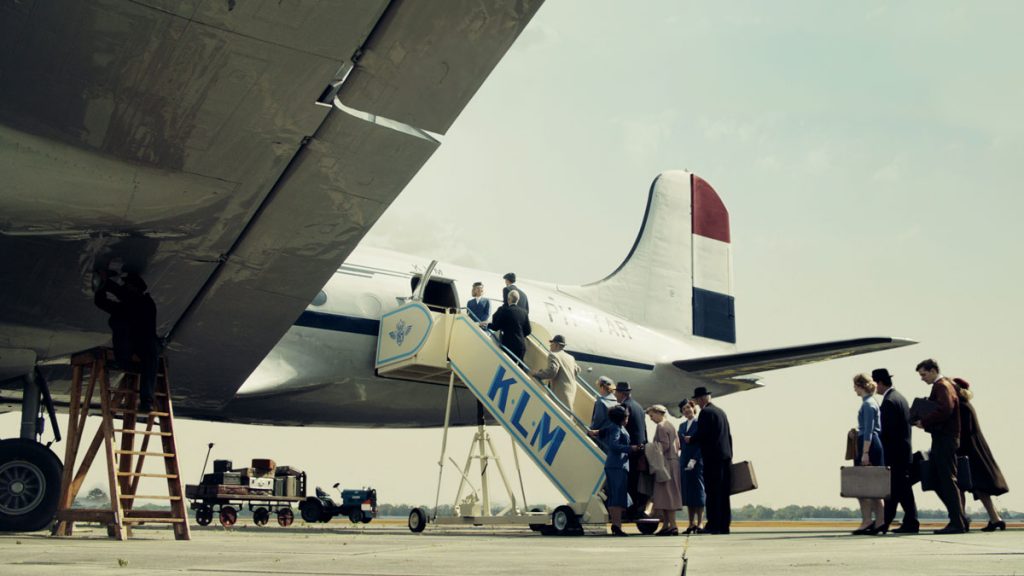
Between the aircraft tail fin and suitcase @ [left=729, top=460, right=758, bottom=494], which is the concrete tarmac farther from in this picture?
the aircraft tail fin

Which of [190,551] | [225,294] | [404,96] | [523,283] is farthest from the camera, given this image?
[523,283]

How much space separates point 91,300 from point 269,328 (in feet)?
5.33

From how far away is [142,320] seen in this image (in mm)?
7988

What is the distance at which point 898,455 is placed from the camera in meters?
8.80

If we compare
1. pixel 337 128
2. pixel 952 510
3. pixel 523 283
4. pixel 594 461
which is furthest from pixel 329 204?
pixel 523 283

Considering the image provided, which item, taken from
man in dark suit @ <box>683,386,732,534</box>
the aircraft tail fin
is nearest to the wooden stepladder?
man in dark suit @ <box>683,386,732,534</box>

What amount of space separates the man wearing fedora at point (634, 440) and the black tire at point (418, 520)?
2706mm

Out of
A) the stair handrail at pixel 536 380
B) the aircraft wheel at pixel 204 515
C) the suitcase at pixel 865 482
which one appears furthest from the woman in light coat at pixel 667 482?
the aircraft wheel at pixel 204 515

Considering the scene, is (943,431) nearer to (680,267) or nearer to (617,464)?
(617,464)

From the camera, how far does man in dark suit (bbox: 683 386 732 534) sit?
400 inches

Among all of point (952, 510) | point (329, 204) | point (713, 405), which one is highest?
point (329, 204)

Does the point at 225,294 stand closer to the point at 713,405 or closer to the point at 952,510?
the point at 713,405

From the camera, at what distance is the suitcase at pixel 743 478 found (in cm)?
1030

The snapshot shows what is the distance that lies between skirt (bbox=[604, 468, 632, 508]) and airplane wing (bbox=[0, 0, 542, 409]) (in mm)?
3599
